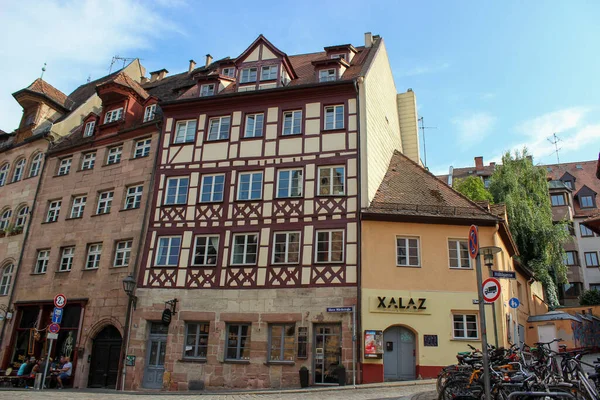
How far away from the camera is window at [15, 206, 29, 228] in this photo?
88.8ft

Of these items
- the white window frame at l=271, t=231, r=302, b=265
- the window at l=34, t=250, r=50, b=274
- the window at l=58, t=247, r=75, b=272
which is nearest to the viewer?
the white window frame at l=271, t=231, r=302, b=265

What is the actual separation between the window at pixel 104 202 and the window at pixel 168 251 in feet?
13.8

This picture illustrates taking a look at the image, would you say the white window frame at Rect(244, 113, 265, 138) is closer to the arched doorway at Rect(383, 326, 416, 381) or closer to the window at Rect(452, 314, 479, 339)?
the arched doorway at Rect(383, 326, 416, 381)

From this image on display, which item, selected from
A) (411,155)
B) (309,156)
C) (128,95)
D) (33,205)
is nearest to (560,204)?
(411,155)

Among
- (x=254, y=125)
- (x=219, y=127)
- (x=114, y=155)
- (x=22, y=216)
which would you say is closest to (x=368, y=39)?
(x=254, y=125)

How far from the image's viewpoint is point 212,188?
859 inches

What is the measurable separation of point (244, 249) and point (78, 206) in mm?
10034

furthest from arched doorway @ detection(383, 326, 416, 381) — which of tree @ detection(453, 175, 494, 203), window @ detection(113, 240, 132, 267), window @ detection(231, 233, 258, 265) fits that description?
tree @ detection(453, 175, 494, 203)

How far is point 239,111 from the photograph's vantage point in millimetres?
22906

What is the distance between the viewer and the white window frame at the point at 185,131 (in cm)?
2330

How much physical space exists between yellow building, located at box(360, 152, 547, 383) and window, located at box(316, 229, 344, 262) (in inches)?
33.9

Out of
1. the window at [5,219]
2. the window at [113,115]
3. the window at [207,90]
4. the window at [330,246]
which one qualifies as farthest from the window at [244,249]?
the window at [5,219]

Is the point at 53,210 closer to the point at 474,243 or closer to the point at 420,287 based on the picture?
the point at 420,287

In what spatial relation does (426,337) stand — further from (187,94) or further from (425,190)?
(187,94)
